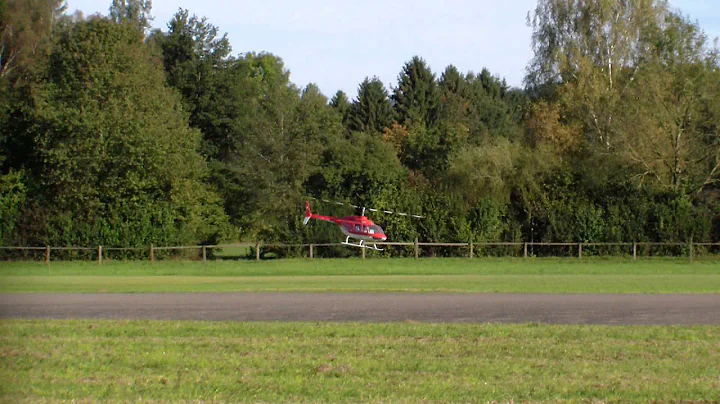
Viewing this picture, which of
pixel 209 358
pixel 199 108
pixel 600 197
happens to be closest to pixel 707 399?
pixel 209 358

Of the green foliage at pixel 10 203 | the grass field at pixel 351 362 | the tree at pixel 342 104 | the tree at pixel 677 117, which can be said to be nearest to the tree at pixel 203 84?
the tree at pixel 342 104

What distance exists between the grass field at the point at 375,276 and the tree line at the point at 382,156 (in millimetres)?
4585

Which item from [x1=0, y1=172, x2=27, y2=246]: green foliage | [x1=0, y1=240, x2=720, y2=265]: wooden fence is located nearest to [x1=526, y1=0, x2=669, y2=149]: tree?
[x1=0, y1=240, x2=720, y2=265]: wooden fence

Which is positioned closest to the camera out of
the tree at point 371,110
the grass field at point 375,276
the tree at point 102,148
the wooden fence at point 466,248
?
the grass field at point 375,276

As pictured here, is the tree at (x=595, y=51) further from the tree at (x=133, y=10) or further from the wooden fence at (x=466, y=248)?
the tree at (x=133, y=10)

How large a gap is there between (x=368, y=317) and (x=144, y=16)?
203 feet

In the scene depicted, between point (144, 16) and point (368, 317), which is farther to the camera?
point (144, 16)

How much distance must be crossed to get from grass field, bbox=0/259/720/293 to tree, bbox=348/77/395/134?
3952cm

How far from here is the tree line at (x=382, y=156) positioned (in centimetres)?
4897

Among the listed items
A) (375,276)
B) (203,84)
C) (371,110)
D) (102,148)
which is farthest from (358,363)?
(371,110)

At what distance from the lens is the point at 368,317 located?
674 inches

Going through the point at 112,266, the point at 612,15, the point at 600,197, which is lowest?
the point at 112,266

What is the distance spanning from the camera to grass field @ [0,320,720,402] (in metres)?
9.58

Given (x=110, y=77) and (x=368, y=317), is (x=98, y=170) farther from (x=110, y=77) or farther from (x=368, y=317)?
(x=368, y=317)
